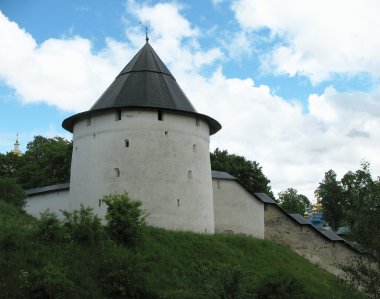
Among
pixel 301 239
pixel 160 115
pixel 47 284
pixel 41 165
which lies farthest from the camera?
pixel 41 165

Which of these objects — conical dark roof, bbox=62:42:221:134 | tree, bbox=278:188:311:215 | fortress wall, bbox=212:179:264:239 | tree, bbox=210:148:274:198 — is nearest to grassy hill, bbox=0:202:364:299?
fortress wall, bbox=212:179:264:239

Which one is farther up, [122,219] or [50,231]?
[122,219]

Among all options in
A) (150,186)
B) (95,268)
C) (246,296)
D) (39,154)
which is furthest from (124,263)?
(39,154)

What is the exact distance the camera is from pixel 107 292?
44.9ft

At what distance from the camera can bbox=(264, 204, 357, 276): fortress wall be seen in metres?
25.0

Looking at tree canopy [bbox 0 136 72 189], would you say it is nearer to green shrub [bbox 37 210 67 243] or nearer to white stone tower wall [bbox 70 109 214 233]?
white stone tower wall [bbox 70 109 214 233]

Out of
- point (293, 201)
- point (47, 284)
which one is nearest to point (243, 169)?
point (293, 201)

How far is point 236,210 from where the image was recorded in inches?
961

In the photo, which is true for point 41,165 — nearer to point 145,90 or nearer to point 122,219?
point 145,90

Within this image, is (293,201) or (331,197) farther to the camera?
(293,201)

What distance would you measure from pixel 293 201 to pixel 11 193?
3211 cm

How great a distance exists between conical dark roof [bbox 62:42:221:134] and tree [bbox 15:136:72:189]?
14118 mm

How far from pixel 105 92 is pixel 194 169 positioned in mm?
5003

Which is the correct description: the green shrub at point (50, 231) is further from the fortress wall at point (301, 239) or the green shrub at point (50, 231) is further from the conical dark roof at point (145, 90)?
the fortress wall at point (301, 239)
